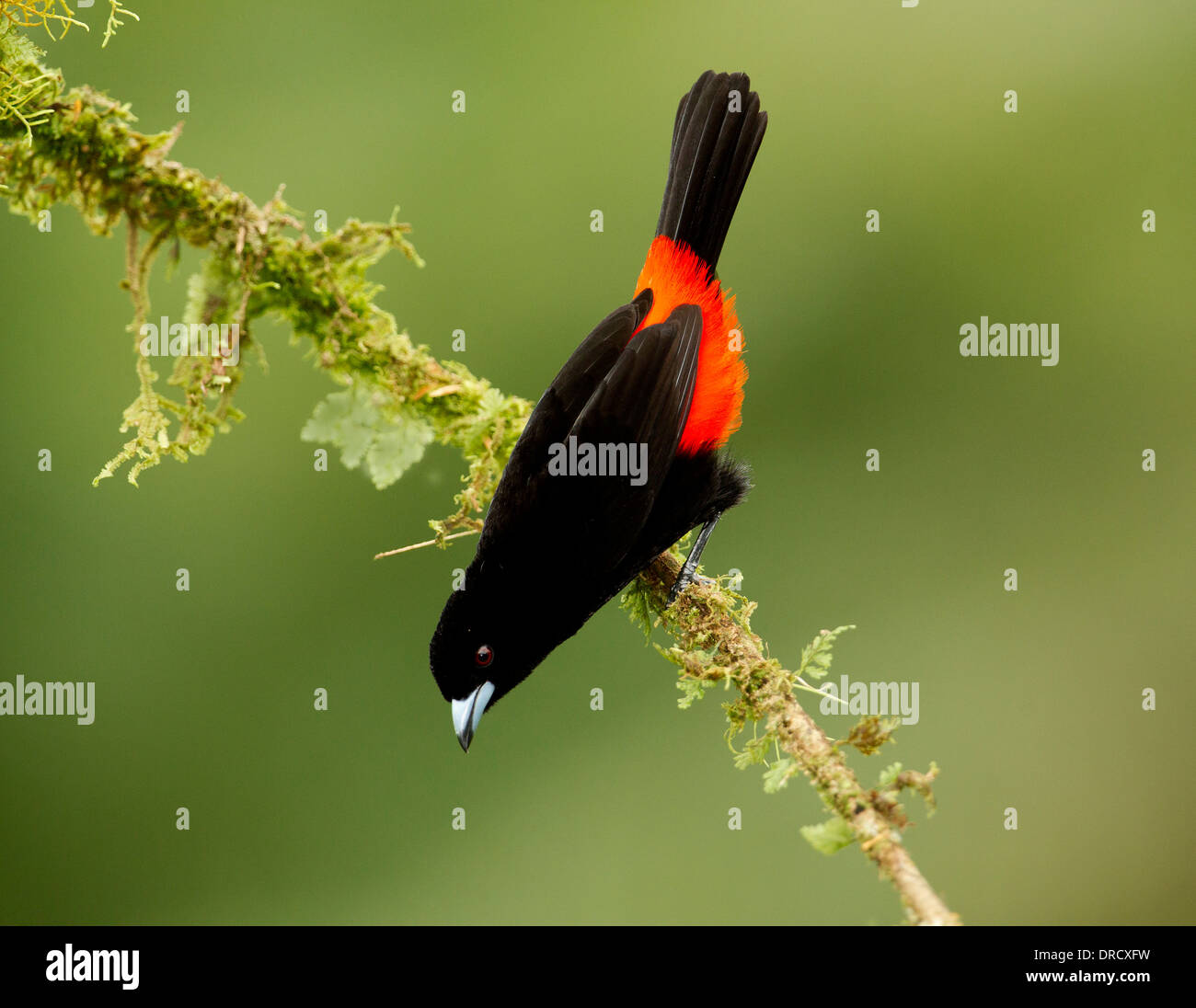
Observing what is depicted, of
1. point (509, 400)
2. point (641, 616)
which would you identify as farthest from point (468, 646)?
point (509, 400)

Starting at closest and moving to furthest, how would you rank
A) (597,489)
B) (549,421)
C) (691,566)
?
(597,489) → (549,421) → (691,566)

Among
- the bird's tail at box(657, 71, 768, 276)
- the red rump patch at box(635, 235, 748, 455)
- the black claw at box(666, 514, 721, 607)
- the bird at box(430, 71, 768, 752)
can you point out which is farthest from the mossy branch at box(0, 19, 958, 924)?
the bird's tail at box(657, 71, 768, 276)

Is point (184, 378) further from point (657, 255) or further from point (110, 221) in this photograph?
point (657, 255)

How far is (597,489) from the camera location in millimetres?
2918

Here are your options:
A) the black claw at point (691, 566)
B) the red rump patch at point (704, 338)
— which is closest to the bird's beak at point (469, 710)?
the black claw at point (691, 566)

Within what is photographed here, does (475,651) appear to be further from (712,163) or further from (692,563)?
(712,163)

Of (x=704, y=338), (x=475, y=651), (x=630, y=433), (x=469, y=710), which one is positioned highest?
(x=704, y=338)

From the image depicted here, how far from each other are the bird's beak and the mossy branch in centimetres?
48

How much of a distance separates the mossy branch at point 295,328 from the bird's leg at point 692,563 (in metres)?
0.05

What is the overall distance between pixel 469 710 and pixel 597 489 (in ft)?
2.41

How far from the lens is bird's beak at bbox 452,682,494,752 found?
2982 millimetres

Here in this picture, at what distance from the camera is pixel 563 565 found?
2920 mm

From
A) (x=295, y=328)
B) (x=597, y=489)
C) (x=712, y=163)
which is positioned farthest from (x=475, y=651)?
(x=712, y=163)

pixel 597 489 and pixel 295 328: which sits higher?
pixel 295 328
